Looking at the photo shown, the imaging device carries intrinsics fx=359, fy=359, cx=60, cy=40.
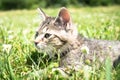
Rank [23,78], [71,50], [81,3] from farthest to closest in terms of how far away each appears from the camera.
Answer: [81,3], [71,50], [23,78]

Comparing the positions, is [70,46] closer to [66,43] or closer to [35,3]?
[66,43]

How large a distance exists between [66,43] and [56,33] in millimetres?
216

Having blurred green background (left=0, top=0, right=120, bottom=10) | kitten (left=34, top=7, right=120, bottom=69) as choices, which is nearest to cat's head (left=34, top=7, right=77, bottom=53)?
kitten (left=34, top=7, right=120, bottom=69)

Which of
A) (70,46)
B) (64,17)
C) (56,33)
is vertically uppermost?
(64,17)

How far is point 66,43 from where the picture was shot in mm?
5074

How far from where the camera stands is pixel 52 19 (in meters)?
5.34

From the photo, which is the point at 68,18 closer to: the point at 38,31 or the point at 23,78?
the point at 38,31

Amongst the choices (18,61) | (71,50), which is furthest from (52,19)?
(18,61)

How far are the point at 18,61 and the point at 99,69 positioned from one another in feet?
3.65

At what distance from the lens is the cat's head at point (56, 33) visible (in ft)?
16.6

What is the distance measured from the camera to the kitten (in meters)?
4.91

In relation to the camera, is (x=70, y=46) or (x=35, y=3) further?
(x=35, y=3)

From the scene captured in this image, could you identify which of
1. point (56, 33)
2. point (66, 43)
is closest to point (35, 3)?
point (56, 33)

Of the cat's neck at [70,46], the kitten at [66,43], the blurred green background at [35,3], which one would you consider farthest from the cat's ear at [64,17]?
the blurred green background at [35,3]
